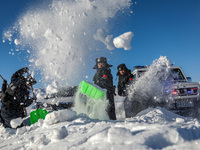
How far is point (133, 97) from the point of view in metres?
5.33

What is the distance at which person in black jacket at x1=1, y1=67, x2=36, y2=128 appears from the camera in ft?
14.1

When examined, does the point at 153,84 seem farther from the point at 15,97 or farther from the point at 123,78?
the point at 15,97

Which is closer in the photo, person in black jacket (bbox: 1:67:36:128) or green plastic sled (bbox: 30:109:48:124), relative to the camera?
person in black jacket (bbox: 1:67:36:128)

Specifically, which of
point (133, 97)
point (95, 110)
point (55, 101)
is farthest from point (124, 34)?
point (55, 101)

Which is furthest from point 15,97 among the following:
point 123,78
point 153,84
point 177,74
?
point 177,74

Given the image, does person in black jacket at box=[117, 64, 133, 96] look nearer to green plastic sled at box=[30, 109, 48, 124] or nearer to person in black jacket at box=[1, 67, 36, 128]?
green plastic sled at box=[30, 109, 48, 124]

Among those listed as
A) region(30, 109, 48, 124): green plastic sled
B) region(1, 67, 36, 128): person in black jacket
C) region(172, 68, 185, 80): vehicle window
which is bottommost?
region(30, 109, 48, 124): green plastic sled

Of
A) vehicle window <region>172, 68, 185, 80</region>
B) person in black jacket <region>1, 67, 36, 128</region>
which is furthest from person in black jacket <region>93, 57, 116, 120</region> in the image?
vehicle window <region>172, 68, 185, 80</region>

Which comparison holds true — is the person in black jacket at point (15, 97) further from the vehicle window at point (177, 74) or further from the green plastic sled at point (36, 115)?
the vehicle window at point (177, 74)

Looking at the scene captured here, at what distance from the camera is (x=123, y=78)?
5.49 m

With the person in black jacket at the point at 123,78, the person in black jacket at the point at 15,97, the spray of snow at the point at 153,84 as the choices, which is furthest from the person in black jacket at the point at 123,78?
the person in black jacket at the point at 15,97

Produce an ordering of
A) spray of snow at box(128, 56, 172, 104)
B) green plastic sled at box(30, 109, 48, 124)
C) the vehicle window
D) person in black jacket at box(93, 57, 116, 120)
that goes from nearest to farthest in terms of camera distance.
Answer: green plastic sled at box(30, 109, 48, 124)
person in black jacket at box(93, 57, 116, 120)
spray of snow at box(128, 56, 172, 104)
the vehicle window

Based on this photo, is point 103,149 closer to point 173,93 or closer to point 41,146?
point 41,146

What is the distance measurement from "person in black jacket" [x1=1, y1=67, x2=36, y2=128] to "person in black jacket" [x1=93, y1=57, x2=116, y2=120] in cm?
194
